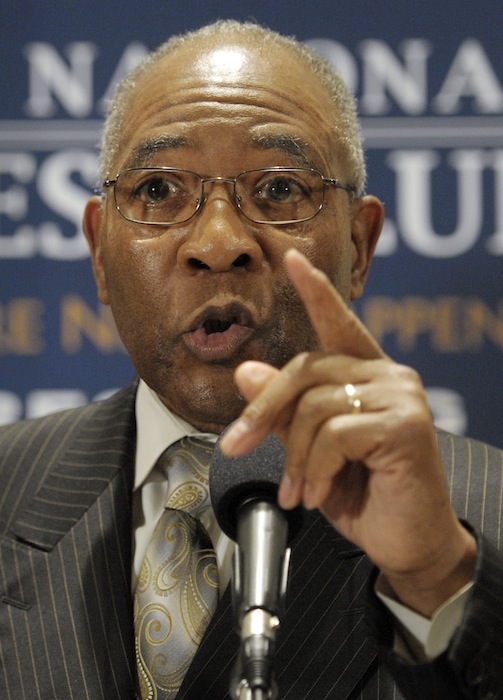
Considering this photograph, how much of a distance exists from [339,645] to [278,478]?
448mm

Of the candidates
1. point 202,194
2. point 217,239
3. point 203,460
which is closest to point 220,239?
point 217,239

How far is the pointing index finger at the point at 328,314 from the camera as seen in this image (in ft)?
3.33

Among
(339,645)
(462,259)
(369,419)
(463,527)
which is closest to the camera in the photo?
(369,419)

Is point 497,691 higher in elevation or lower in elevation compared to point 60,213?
lower

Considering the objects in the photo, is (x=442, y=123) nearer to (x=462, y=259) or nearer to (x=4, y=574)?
(x=462, y=259)

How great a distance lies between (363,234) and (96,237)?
50 centimetres

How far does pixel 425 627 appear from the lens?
3.81 feet

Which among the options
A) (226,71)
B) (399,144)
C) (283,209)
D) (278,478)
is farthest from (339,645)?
(399,144)

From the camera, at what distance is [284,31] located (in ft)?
7.32

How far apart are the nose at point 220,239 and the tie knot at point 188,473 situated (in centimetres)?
30

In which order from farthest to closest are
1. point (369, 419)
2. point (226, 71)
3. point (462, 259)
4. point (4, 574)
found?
point (462, 259), point (226, 71), point (4, 574), point (369, 419)

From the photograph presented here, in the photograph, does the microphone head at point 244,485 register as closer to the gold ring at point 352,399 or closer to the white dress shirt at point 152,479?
the gold ring at point 352,399

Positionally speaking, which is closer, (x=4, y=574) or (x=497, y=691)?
(x=497, y=691)

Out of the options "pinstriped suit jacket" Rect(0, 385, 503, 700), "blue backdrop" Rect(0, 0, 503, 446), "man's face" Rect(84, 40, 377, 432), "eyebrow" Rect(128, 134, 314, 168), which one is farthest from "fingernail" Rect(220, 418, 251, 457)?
"blue backdrop" Rect(0, 0, 503, 446)
